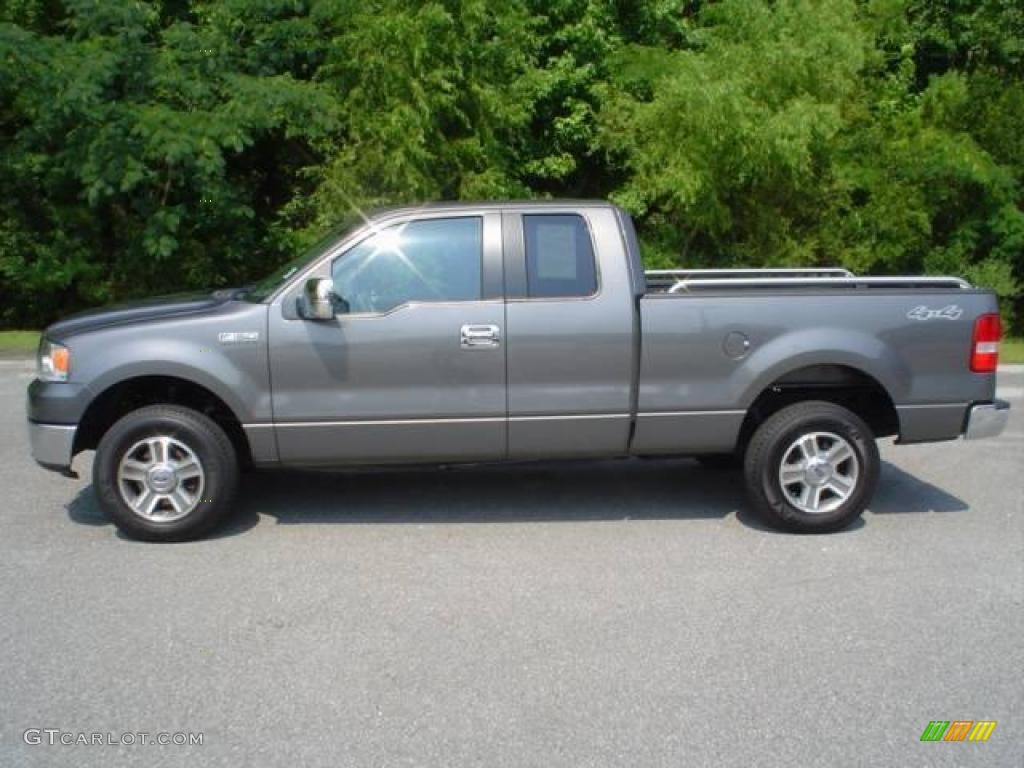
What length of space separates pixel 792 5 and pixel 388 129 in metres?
6.16

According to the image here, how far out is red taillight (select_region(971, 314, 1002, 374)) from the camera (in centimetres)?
596

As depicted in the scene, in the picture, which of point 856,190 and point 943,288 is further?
point 856,190

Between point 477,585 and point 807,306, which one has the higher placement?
point 807,306

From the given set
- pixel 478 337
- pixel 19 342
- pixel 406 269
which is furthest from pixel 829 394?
pixel 19 342

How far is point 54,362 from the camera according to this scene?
18.8 feet

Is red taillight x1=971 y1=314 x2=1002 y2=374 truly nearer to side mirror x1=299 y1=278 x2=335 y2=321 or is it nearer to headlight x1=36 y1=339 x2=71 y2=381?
side mirror x1=299 y1=278 x2=335 y2=321

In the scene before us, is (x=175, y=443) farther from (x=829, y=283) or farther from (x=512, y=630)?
(x=829, y=283)

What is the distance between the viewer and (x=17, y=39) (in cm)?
1295

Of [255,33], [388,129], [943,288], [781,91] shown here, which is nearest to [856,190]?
[781,91]

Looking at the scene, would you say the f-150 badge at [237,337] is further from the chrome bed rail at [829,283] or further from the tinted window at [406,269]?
the chrome bed rail at [829,283]

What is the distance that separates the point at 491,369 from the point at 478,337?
0.20 meters

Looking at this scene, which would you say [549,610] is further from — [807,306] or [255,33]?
[255,33]

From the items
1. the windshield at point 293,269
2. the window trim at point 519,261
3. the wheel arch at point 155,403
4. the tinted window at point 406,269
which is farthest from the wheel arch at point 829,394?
the wheel arch at point 155,403

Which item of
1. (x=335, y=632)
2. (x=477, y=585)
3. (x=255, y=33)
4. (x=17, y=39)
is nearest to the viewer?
(x=335, y=632)
